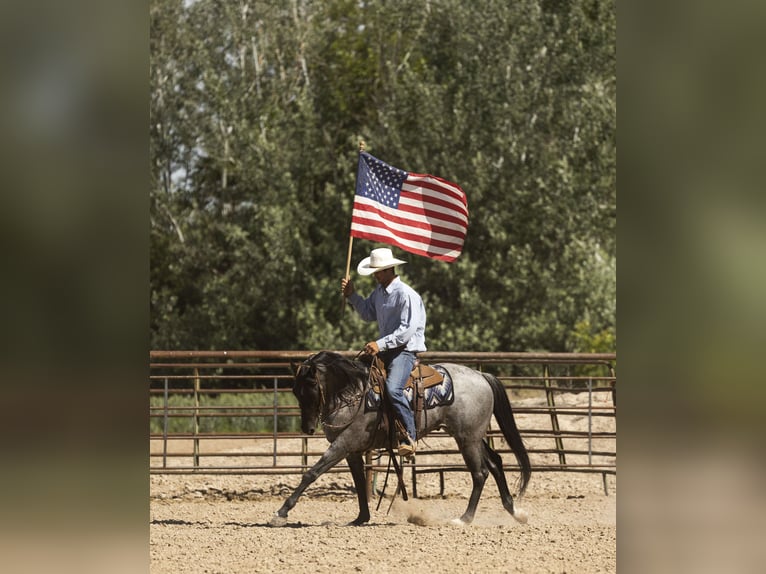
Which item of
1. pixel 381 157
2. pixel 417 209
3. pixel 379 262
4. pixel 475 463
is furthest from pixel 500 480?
pixel 381 157

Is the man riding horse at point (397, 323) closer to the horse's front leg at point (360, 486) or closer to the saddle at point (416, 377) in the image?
the saddle at point (416, 377)

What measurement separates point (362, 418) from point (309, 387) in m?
0.53

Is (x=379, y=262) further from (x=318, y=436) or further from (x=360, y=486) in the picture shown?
(x=318, y=436)

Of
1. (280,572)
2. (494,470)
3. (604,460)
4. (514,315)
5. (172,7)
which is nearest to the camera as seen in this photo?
(280,572)

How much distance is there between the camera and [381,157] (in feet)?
66.4

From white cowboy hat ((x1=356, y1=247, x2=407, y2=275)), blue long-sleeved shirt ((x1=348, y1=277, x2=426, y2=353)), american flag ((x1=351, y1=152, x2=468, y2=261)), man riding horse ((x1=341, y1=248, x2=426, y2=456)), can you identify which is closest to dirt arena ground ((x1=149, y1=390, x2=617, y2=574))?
man riding horse ((x1=341, y1=248, x2=426, y2=456))

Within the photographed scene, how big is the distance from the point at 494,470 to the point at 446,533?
4.28 ft

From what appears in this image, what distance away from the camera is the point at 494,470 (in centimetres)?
922

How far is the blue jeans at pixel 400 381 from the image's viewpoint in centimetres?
847

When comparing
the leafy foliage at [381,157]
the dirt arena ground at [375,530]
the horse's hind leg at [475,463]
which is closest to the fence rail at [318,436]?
the dirt arena ground at [375,530]

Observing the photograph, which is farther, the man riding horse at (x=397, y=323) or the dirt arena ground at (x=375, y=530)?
the man riding horse at (x=397, y=323)

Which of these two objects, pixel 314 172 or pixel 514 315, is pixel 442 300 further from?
pixel 314 172

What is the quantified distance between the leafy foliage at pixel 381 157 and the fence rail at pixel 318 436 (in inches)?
57.7
